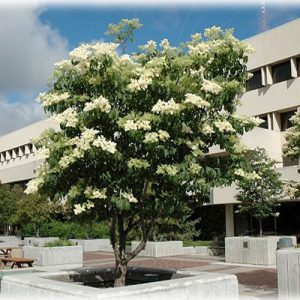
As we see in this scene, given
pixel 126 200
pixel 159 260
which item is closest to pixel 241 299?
pixel 126 200

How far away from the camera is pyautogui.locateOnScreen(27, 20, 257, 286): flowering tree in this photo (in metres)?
8.49

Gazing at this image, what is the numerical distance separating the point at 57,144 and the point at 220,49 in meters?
3.17

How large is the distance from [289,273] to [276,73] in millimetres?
21068

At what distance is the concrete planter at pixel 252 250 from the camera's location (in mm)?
20125

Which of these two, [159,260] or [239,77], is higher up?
[239,77]

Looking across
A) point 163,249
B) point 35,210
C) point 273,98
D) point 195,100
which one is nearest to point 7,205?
point 35,210

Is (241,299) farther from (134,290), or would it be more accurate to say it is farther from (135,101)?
(135,101)

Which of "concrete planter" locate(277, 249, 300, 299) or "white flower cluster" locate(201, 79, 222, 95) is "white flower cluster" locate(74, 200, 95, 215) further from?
"concrete planter" locate(277, 249, 300, 299)

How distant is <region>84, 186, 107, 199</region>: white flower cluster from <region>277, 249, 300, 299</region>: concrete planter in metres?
4.65

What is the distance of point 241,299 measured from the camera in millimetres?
11359

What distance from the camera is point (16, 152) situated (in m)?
61.1

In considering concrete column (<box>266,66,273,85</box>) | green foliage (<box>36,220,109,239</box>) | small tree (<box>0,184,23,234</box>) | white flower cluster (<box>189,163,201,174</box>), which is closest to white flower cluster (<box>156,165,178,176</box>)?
white flower cluster (<box>189,163,201,174</box>)

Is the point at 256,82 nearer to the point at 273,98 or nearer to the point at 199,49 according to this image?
the point at 273,98

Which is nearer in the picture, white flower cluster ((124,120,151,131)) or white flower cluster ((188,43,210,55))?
white flower cluster ((124,120,151,131))
